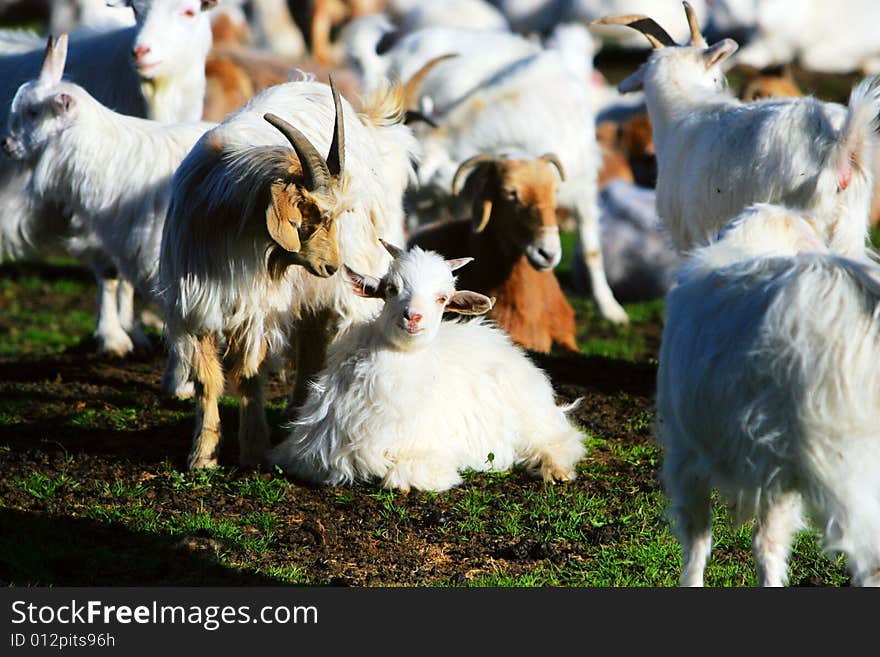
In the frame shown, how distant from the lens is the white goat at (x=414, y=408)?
5.73 metres

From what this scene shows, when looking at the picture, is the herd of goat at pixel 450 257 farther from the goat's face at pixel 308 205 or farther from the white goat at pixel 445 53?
the white goat at pixel 445 53

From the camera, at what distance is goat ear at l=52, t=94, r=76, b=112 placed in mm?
7086

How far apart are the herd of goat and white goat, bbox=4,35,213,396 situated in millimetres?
14

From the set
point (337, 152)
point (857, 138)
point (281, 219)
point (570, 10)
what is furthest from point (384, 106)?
point (570, 10)

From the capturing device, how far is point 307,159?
17.6ft

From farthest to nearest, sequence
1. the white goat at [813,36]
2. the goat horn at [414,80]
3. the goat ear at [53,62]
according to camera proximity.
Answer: the white goat at [813,36] < the goat horn at [414,80] < the goat ear at [53,62]

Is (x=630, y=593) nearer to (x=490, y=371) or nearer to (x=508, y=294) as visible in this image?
(x=490, y=371)

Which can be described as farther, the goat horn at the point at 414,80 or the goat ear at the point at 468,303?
the goat horn at the point at 414,80

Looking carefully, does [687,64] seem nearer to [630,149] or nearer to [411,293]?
[411,293]

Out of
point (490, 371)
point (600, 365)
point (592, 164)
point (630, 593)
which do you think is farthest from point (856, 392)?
point (592, 164)

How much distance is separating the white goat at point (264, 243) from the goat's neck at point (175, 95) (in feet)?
6.76

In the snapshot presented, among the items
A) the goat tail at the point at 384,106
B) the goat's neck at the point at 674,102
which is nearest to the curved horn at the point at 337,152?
the goat tail at the point at 384,106

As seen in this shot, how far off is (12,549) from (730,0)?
16.9 metres

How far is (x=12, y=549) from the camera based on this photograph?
513cm
